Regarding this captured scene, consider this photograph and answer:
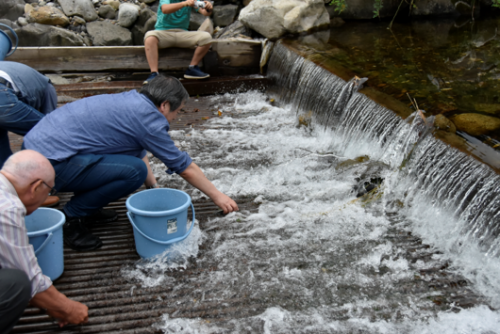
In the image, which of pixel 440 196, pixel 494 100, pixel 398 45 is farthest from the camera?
pixel 398 45

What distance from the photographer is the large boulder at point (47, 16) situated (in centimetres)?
964

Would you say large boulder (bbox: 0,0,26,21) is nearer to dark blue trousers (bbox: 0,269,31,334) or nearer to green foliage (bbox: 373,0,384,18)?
green foliage (bbox: 373,0,384,18)

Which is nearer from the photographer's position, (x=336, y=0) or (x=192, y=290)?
(x=192, y=290)

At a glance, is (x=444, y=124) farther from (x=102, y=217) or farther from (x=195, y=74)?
(x=195, y=74)

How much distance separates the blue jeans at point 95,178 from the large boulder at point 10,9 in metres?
9.48

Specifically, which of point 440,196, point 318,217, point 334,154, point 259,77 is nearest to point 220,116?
point 259,77

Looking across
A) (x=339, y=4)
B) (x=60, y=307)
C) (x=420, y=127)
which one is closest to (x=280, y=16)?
(x=339, y=4)

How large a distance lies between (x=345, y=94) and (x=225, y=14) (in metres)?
5.75

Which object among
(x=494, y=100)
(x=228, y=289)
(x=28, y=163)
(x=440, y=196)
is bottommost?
(x=228, y=289)

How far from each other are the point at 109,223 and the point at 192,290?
1.11 metres

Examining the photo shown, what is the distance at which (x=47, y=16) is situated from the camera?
967 centimetres

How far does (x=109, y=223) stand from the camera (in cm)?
330

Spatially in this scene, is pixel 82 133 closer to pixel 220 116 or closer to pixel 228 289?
pixel 228 289

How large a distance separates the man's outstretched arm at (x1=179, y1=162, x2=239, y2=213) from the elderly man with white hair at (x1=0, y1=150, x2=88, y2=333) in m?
1.02
